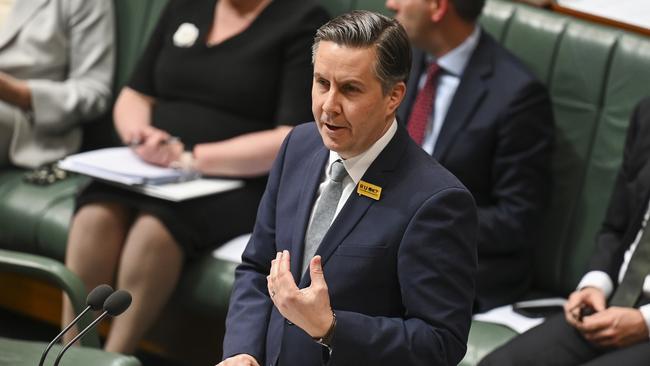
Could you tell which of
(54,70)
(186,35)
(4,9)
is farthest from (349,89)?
(4,9)

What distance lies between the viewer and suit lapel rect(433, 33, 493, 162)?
3211 millimetres

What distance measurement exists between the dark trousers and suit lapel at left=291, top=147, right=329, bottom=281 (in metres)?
0.78

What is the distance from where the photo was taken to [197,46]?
11.8 ft

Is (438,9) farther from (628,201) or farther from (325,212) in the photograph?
(325,212)

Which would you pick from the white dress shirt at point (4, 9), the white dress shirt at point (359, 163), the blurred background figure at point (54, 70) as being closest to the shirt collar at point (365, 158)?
the white dress shirt at point (359, 163)

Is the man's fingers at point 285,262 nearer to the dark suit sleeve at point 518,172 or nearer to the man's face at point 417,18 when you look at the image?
the dark suit sleeve at point 518,172

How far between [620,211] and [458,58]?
0.68 metres

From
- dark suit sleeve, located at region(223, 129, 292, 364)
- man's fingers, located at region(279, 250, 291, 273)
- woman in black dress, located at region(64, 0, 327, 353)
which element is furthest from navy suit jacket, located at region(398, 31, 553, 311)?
man's fingers, located at region(279, 250, 291, 273)

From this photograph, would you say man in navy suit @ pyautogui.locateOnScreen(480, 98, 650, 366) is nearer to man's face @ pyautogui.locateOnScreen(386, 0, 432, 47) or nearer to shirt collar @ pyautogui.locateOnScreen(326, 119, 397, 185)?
man's face @ pyautogui.locateOnScreen(386, 0, 432, 47)

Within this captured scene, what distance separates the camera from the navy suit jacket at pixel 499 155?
3.18 meters

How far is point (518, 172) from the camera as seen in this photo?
3186 mm

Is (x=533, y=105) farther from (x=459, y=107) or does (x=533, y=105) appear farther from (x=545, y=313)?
(x=545, y=313)

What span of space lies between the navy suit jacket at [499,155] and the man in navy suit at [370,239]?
110 centimetres

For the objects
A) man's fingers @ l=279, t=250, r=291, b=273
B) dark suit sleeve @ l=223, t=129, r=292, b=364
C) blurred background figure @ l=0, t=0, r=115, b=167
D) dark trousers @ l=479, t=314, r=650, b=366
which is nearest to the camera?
man's fingers @ l=279, t=250, r=291, b=273
